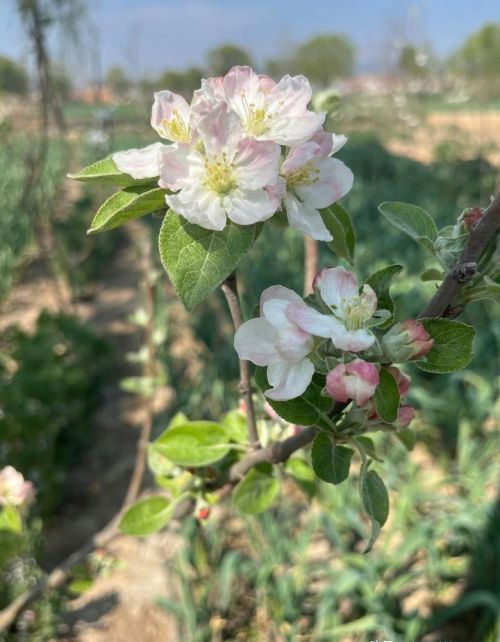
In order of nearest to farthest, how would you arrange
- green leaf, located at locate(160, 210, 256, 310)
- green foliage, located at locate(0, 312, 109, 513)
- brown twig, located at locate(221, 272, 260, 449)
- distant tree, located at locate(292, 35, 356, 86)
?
green leaf, located at locate(160, 210, 256, 310)
brown twig, located at locate(221, 272, 260, 449)
green foliage, located at locate(0, 312, 109, 513)
distant tree, located at locate(292, 35, 356, 86)

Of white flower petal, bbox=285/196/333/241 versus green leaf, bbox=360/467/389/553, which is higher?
white flower petal, bbox=285/196/333/241

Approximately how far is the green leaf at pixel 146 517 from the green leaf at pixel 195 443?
101 mm

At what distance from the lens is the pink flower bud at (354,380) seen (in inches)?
15.1

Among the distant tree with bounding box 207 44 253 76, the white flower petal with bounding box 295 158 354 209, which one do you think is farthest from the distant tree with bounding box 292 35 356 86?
the white flower petal with bounding box 295 158 354 209

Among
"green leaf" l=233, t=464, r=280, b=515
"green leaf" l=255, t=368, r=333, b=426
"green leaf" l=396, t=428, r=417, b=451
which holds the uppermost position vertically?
"green leaf" l=255, t=368, r=333, b=426

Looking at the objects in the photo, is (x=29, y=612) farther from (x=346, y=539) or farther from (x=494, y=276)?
(x=494, y=276)

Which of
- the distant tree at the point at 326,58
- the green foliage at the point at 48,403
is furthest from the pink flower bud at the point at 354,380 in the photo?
the distant tree at the point at 326,58

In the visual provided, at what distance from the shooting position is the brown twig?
496 millimetres

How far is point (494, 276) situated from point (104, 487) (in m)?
2.23

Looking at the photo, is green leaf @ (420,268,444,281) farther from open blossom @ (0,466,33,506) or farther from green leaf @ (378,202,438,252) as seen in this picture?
open blossom @ (0,466,33,506)

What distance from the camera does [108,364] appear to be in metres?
2.94

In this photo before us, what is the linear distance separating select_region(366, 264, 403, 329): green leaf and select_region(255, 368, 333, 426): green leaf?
0.24ft

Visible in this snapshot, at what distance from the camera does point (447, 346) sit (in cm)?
43

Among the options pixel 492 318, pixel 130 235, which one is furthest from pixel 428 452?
pixel 130 235
